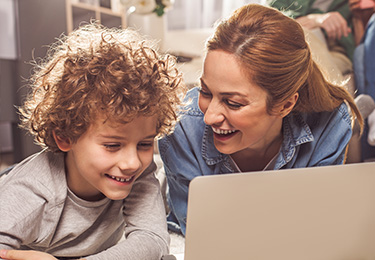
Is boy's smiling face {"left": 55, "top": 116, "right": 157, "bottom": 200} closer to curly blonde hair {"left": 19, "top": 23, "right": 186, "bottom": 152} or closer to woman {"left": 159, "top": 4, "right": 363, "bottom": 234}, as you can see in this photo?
curly blonde hair {"left": 19, "top": 23, "right": 186, "bottom": 152}

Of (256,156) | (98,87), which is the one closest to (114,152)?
(98,87)

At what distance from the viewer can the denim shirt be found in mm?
1068

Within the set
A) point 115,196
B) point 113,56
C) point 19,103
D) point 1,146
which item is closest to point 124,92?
point 113,56

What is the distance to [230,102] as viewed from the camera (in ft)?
2.96

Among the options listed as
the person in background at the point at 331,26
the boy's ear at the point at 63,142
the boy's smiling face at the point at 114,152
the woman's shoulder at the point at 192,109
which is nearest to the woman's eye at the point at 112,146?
the boy's smiling face at the point at 114,152

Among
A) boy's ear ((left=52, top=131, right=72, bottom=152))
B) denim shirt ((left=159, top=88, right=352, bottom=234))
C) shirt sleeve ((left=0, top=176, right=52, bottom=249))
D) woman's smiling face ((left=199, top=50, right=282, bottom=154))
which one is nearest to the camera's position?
shirt sleeve ((left=0, top=176, right=52, bottom=249))

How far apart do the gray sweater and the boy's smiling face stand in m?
0.07

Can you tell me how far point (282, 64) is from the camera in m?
0.91

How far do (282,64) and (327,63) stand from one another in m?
0.95

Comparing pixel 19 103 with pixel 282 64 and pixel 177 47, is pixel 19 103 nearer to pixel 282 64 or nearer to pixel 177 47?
pixel 177 47

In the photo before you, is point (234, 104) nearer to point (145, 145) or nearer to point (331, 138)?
point (145, 145)

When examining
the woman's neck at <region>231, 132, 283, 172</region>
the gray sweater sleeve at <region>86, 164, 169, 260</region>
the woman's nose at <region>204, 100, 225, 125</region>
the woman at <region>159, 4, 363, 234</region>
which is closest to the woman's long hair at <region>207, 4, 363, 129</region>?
the woman at <region>159, 4, 363, 234</region>

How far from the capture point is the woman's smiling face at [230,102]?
891 millimetres

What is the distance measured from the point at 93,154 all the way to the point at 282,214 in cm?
38
